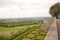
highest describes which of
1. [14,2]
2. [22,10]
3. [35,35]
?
[14,2]

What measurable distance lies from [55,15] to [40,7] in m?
0.88

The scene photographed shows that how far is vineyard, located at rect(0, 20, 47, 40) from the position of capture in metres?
3.28

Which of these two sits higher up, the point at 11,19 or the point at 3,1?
the point at 3,1

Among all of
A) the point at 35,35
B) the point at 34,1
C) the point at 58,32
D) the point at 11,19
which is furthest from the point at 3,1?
the point at 58,32

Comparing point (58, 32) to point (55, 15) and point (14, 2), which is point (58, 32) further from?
point (14, 2)

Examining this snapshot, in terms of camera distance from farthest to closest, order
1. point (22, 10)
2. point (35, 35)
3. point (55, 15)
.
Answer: point (55, 15) → point (22, 10) → point (35, 35)

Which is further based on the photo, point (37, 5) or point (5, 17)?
point (37, 5)

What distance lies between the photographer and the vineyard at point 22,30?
3.28 metres

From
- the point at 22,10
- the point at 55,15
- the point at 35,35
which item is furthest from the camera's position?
the point at 55,15

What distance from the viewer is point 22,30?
3.51 metres

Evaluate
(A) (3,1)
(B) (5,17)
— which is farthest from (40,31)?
Result: (A) (3,1)

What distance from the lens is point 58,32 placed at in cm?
363

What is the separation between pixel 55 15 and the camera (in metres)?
4.45

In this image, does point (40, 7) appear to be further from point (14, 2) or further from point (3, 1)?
point (3, 1)
